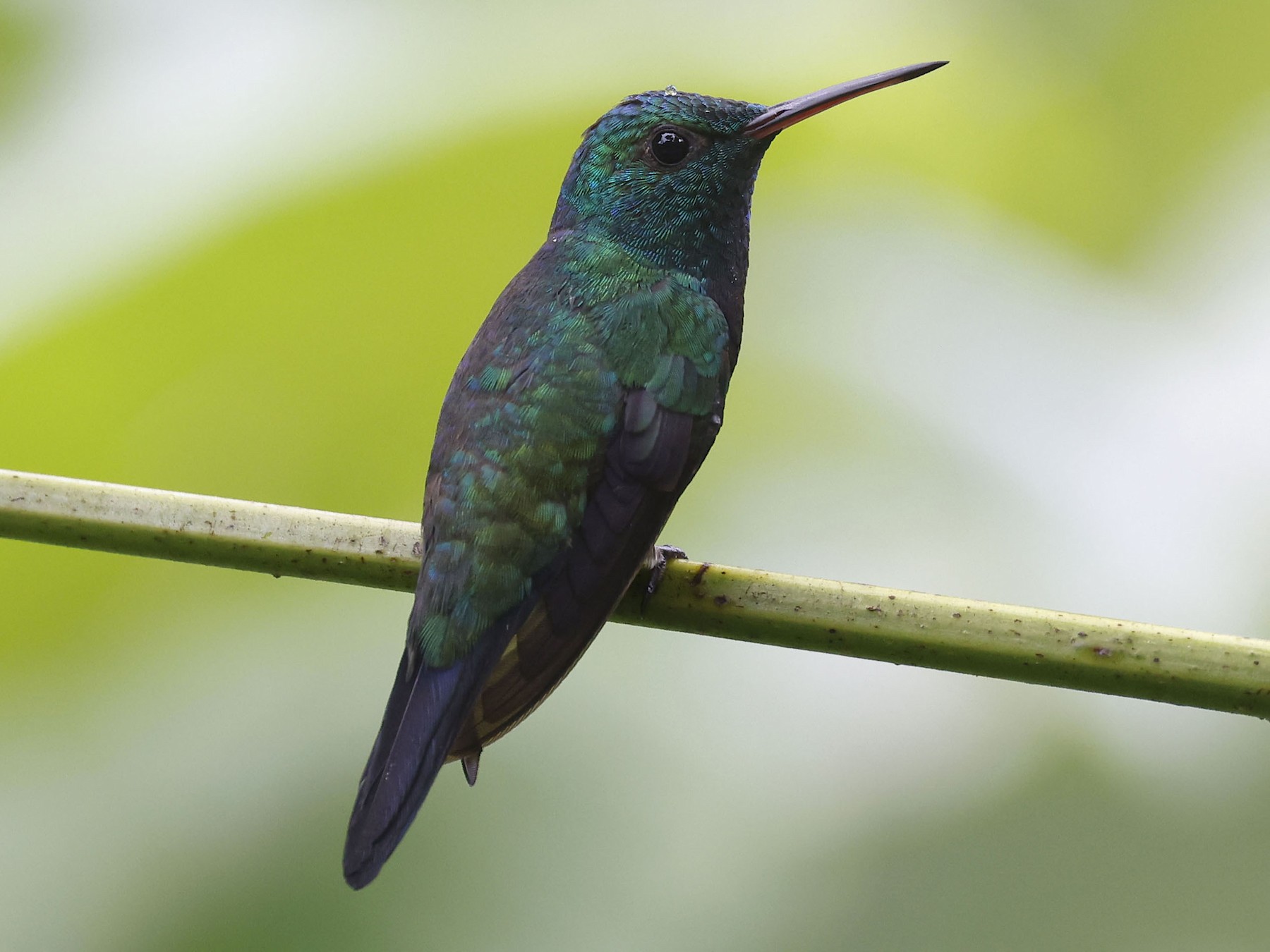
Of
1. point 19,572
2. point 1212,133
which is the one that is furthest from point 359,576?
point 1212,133

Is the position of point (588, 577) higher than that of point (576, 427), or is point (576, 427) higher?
point (576, 427)

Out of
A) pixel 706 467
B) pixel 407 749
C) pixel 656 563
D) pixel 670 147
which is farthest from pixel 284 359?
pixel 407 749

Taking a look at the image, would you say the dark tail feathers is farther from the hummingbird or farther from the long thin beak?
the long thin beak

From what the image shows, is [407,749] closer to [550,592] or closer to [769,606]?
[550,592]

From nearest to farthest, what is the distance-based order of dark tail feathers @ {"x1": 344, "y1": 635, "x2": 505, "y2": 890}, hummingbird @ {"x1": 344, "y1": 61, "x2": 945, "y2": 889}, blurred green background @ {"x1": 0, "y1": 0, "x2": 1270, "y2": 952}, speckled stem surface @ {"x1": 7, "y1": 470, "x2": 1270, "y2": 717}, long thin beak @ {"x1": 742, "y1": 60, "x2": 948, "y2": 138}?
speckled stem surface @ {"x1": 7, "y1": 470, "x2": 1270, "y2": 717}
dark tail feathers @ {"x1": 344, "y1": 635, "x2": 505, "y2": 890}
hummingbird @ {"x1": 344, "y1": 61, "x2": 945, "y2": 889}
long thin beak @ {"x1": 742, "y1": 60, "x2": 948, "y2": 138}
blurred green background @ {"x1": 0, "y1": 0, "x2": 1270, "y2": 952}

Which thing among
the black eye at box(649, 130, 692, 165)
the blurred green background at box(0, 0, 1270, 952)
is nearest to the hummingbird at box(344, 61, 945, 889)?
the black eye at box(649, 130, 692, 165)

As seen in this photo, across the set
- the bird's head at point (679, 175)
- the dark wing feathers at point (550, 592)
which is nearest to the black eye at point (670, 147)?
the bird's head at point (679, 175)
